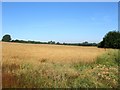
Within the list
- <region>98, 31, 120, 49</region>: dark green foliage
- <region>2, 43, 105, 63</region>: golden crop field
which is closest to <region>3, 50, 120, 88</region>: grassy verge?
<region>2, 43, 105, 63</region>: golden crop field

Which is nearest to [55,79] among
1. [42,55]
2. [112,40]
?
[42,55]

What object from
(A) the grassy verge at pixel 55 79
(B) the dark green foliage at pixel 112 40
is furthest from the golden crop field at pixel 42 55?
(B) the dark green foliage at pixel 112 40

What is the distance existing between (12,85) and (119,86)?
4.31 meters

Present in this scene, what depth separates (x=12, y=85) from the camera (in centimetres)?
885

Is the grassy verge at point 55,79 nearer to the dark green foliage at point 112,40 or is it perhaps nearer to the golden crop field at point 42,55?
the golden crop field at point 42,55

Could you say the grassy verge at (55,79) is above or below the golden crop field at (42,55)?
below

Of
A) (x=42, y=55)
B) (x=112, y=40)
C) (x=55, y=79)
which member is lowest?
(x=55, y=79)

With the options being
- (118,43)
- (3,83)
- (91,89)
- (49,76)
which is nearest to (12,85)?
(3,83)

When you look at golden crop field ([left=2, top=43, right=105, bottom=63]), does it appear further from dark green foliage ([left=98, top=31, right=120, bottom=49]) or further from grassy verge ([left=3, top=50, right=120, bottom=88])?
dark green foliage ([left=98, top=31, right=120, bottom=49])

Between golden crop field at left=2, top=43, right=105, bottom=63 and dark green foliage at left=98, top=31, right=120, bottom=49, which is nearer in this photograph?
golden crop field at left=2, top=43, right=105, bottom=63

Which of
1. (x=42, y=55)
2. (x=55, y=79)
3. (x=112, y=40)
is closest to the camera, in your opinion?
(x=55, y=79)

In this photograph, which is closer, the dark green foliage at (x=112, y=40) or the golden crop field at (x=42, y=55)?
the golden crop field at (x=42, y=55)

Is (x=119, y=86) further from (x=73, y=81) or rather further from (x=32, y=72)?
(x=32, y=72)

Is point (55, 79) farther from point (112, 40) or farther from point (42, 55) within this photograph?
point (112, 40)
